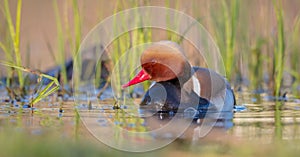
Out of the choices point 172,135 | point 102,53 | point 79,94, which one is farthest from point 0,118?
point 102,53

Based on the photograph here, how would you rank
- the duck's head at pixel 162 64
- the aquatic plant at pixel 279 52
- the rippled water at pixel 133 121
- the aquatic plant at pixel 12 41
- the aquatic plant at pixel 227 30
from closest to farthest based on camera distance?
the rippled water at pixel 133 121, the duck's head at pixel 162 64, the aquatic plant at pixel 12 41, the aquatic plant at pixel 279 52, the aquatic plant at pixel 227 30

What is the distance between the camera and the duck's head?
5.84m

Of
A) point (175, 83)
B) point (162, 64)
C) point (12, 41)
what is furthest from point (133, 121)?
point (12, 41)

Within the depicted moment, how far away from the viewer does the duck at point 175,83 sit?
586 cm

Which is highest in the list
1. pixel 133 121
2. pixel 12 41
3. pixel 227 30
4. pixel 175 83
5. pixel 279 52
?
pixel 227 30

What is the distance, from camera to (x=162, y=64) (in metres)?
5.86

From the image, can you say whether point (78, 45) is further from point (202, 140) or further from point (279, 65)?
point (202, 140)

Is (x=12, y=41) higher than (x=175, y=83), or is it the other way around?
(x=12, y=41)

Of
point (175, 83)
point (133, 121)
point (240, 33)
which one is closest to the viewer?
point (133, 121)

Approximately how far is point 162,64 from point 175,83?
264 millimetres

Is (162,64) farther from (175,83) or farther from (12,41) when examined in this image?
(12,41)

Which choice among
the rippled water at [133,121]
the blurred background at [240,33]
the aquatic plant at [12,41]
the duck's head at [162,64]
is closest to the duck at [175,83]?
the duck's head at [162,64]

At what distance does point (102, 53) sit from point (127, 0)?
53.8 inches

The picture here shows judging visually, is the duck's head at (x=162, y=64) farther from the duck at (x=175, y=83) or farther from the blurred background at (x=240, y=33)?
the blurred background at (x=240, y=33)
